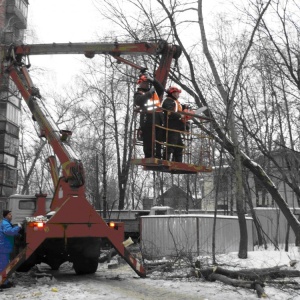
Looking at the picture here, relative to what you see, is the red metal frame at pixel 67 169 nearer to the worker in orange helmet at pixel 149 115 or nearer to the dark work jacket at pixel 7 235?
the dark work jacket at pixel 7 235

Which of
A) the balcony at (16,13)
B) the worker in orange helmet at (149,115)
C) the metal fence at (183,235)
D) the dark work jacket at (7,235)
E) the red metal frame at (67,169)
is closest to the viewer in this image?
the worker in orange helmet at (149,115)

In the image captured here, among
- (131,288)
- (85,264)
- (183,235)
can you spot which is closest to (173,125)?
(131,288)

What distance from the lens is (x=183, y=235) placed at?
42.5 ft

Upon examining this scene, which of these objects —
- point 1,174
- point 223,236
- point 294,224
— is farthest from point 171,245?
point 1,174

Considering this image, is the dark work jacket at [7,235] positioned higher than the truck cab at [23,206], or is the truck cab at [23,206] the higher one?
the truck cab at [23,206]

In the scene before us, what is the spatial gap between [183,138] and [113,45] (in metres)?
3.44

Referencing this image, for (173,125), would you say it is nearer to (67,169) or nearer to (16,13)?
(67,169)

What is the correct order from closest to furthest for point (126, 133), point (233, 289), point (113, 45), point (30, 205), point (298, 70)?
point (233, 289)
point (113, 45)
point (298, 70)
point (30, 205)
point (126, 133)

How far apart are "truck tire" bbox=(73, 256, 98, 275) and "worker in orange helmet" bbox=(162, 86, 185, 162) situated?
3531 millimetres

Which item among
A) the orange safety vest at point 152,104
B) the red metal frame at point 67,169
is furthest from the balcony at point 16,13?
the orange safety vest at point 152,104

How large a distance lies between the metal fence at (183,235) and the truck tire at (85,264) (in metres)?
2.31

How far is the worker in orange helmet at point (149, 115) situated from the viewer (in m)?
8.80

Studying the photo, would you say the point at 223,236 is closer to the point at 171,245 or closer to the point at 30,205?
the point at 171,245

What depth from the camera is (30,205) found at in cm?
1631
